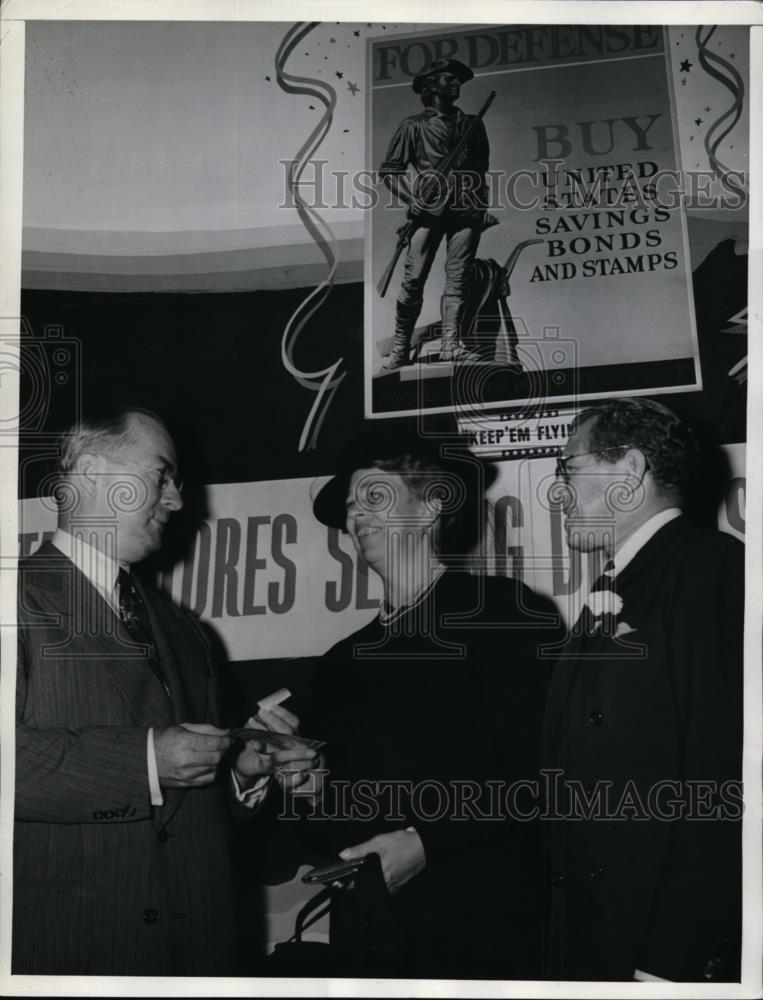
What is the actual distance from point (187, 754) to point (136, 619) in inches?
16.0

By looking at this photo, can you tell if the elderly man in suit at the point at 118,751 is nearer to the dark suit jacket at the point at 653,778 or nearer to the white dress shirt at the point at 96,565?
the white dress shirt at the point at 96,565

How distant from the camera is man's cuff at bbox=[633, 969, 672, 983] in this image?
2.95 m

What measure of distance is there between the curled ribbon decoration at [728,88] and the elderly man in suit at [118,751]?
5.96 feet

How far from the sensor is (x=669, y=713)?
296 centimetres

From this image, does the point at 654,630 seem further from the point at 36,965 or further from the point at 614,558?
the point at 36,965

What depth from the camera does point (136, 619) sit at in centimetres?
299

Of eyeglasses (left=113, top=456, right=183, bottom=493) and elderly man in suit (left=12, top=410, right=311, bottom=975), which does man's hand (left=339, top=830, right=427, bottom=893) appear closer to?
elderly man in suit (left=12, top=410, right=311, bottom=975)

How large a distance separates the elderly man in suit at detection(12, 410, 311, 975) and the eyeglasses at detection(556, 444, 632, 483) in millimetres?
1054

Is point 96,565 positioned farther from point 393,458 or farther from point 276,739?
point 393,458

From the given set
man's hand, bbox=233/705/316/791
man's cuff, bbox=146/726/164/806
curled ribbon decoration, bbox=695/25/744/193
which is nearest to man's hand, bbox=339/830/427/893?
man's hand, bbox=233/705/316/791

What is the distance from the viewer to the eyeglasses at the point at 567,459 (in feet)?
9.95

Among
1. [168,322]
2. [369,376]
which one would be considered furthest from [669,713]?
[168,322]

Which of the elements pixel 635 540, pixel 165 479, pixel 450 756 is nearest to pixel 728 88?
pixel 635 540

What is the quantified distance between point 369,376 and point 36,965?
1.93 m
